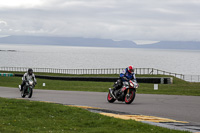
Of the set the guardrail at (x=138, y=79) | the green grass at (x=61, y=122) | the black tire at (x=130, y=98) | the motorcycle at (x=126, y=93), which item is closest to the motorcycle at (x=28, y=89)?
the motorcycle at (x=126, y=93)

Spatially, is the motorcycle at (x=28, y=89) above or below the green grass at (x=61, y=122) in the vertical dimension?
above

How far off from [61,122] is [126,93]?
289 inches

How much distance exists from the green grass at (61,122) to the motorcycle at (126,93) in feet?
14.1

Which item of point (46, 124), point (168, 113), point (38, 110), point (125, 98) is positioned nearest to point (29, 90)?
point (125, 98)

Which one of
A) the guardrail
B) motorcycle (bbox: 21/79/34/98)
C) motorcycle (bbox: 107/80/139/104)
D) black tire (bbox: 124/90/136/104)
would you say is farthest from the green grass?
the guardrail

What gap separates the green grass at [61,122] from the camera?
31.3ft

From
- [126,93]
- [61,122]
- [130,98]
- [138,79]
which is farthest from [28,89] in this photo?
[138,79]

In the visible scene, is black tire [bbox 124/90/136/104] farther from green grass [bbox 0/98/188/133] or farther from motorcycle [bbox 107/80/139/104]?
green grass [bbox 0/98/188/133]

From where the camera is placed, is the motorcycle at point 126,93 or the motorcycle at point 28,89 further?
the motorcycle at point 28,89

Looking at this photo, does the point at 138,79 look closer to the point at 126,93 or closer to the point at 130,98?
the point at 126,93

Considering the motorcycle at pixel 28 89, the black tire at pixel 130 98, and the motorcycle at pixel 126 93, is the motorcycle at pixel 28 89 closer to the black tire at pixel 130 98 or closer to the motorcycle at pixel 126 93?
the motorcycle at pixel 126 93

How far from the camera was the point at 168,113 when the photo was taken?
1409 cm

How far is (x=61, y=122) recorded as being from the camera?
1092 centimetres

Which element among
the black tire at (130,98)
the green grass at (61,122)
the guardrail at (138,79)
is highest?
the guardrail at (138,79)
